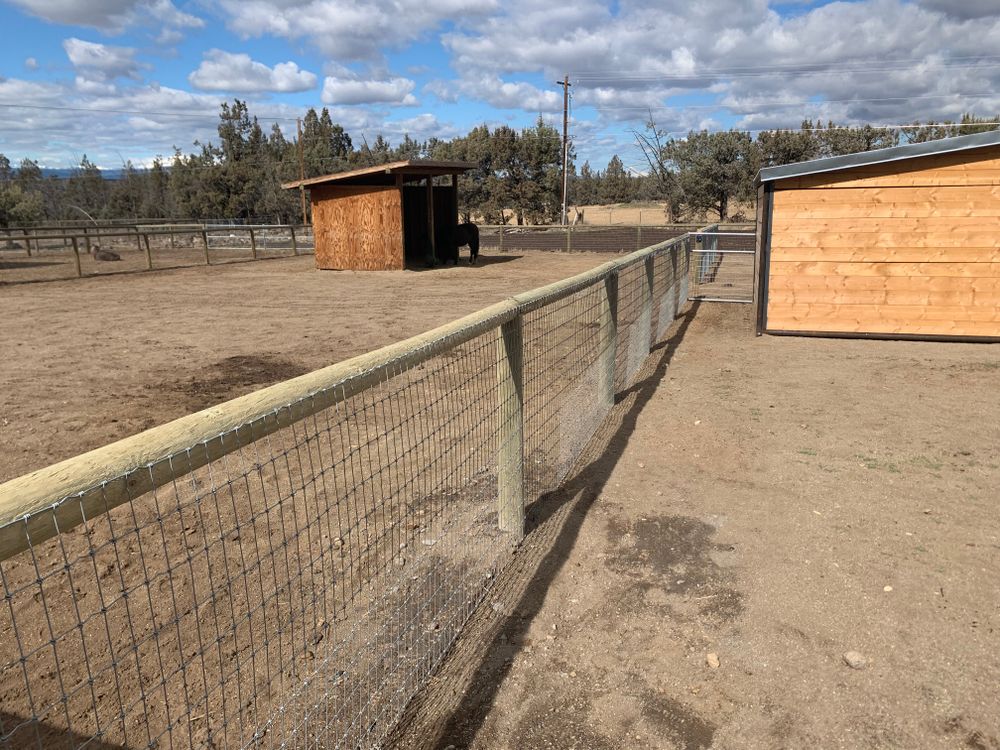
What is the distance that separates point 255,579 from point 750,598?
2462 millimetres

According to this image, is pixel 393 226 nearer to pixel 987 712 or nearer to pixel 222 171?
pixel 987 712

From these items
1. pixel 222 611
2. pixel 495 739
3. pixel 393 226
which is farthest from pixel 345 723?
pixel 393 226

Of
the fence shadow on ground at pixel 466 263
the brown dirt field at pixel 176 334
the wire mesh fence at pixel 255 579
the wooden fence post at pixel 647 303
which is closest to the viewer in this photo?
the wire mesh fence at pixel 255 579

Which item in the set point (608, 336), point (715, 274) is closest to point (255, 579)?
point (608, 336)

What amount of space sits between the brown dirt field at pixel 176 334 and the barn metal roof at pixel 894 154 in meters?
5.45

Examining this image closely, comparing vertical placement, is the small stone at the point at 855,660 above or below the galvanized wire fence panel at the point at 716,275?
below

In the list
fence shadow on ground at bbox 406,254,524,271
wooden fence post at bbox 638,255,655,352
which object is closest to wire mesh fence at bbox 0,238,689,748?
wooden fence post at bbox 638,255,655,352

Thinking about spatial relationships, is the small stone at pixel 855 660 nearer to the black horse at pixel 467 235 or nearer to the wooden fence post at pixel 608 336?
the wooden fence post at pixel 608 336

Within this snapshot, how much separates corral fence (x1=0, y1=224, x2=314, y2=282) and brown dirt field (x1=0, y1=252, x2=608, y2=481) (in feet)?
5.67

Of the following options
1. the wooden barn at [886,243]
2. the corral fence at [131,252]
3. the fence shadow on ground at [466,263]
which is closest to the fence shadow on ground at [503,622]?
the wooden barn at [886,243]

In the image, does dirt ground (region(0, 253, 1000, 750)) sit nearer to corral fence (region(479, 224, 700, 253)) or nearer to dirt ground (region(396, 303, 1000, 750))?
dirt ground (region(396, 303, 1000, 750))

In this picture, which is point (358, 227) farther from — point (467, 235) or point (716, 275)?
point (716, 275)

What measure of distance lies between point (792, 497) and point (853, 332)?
5814 mm

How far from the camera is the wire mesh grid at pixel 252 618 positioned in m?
2.68
